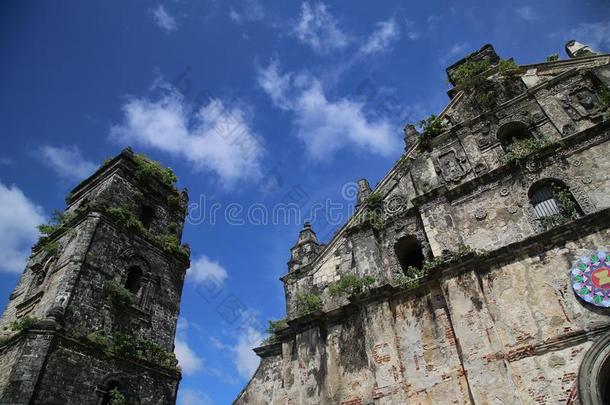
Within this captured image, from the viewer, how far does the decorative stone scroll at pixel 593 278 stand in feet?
25.0

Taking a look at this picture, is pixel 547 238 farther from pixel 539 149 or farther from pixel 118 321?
pixel 118 321

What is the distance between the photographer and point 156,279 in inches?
610

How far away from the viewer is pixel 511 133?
11.4m

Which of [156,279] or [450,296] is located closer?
[450,296]

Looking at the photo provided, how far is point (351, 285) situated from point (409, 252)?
197 cm

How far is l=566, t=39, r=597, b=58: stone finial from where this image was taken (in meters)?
11.7

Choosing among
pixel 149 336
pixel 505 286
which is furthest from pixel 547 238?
→ pixel 149 336

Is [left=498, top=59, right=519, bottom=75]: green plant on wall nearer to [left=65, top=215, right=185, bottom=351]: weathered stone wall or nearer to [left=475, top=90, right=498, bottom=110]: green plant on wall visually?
[left=475, top=90, right=498, bottom=110]: green plant on wall

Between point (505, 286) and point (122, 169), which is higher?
point (122, 169)

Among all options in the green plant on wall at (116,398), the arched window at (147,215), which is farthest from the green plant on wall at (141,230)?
the green plant on wall at (116,398)

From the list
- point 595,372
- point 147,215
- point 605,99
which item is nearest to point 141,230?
point 147,215

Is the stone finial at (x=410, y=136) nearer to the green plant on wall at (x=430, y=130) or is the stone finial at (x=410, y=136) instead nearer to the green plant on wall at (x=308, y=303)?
the green plant on wall at (x=430, y=130)

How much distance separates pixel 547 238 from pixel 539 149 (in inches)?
93.5

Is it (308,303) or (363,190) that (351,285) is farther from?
(363,190)
